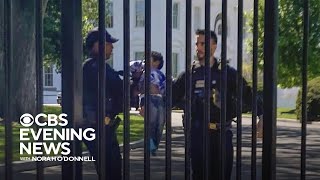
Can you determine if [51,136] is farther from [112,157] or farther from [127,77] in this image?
[112,157]

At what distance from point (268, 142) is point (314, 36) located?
91.6 feet

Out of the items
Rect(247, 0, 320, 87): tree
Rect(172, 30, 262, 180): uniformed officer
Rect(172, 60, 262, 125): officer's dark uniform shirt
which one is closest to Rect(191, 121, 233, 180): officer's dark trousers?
Rect(172, 30, 262, 180): uniformed officer

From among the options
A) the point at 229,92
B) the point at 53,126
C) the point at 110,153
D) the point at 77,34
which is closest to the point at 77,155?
the point at 53,126

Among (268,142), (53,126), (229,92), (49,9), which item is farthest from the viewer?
(49,9)

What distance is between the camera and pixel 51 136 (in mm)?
3186

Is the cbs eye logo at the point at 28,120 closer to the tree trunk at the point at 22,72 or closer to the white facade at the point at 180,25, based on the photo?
the tree trunk at the point at 22,72

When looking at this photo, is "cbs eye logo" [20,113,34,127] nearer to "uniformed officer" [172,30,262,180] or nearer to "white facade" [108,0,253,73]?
"white facade" [108,0,253,73]

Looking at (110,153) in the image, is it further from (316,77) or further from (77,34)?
(316,77)

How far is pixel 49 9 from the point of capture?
2725 cm

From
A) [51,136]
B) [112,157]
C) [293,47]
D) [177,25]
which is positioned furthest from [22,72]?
[293,47]

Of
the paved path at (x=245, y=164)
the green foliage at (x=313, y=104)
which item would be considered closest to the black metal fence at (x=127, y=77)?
the paved path at (x=245, y=164)

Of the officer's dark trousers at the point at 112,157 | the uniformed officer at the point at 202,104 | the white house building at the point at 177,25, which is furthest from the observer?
the white house building at the point at 177,25

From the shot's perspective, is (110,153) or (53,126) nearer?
(53,126)

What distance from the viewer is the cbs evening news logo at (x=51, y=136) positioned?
2959 millimetres
